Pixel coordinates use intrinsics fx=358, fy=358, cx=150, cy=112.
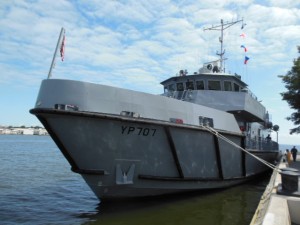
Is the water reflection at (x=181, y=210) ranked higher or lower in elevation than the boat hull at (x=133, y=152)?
lower

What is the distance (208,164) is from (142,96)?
11.1 ft

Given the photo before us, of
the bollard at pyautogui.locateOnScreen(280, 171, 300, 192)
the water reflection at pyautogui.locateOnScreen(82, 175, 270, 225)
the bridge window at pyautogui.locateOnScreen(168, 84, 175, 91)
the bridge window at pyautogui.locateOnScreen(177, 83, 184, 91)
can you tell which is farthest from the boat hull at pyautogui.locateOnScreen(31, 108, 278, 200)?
the bridge window at pyautogui.locateOnScreen(168, 84, 175, 91)

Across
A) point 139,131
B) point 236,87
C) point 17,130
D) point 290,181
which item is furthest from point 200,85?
point 17,130

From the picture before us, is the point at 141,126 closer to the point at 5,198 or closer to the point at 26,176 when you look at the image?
the point at 5,198

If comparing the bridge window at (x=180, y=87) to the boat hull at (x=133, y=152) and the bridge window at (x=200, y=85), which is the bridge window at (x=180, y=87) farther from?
the boat hull at (x=133, y=152)

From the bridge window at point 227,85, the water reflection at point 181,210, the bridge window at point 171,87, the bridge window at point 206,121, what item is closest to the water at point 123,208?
the water reflection at point 181,210

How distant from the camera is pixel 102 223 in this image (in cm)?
859

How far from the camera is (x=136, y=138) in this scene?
30.8ft

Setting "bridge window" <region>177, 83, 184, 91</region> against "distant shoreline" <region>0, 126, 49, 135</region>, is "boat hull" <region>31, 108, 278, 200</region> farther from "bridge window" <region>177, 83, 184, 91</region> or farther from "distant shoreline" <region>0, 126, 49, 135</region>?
"distant shoreline" <region>0, 126, 49, 135</region>

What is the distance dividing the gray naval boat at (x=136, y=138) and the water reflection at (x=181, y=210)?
0.97 ft

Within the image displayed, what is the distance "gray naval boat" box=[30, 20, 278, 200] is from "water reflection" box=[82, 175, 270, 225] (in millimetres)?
294

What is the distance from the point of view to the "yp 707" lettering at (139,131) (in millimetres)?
9164

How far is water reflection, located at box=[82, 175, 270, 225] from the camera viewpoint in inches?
350

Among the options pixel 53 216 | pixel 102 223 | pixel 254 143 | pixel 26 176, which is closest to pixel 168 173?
pixel 102 223
